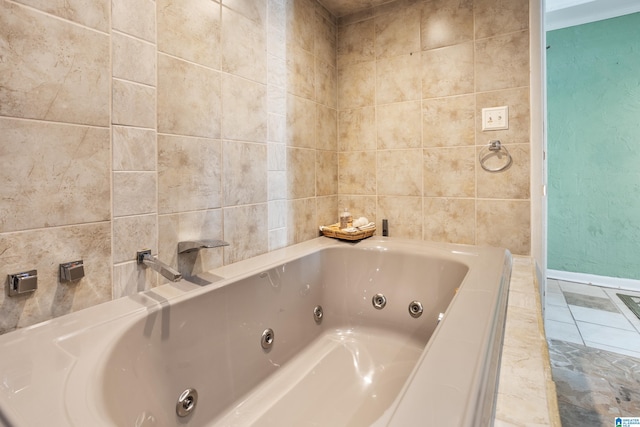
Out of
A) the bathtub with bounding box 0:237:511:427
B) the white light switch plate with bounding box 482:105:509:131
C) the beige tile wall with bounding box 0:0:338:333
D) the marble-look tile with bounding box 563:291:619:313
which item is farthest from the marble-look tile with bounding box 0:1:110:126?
the marble-look tile with bounding box 563:291:619:313

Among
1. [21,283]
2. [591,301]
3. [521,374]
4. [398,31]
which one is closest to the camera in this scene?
[521,374]

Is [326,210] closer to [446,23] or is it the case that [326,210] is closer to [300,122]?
[300,122]

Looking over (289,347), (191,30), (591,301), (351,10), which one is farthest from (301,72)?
(591,301)

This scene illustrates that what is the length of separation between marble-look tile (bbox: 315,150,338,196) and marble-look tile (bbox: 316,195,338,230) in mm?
35

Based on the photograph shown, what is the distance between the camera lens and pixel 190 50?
46.3 inches

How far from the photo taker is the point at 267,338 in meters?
1.28

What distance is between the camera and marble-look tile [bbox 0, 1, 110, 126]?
77 cm

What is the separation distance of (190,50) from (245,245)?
0.79 meters

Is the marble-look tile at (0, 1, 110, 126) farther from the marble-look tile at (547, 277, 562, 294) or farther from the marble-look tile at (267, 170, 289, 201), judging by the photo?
the marble-look tile at (547, 277, 562, 294)

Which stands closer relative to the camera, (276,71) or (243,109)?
(243,109)

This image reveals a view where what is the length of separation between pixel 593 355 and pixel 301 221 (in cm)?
182

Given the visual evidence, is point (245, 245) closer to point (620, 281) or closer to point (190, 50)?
point (190, 50)

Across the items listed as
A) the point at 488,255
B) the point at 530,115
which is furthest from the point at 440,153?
the point at 488,255

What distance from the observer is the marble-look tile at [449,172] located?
1706 millimetres
